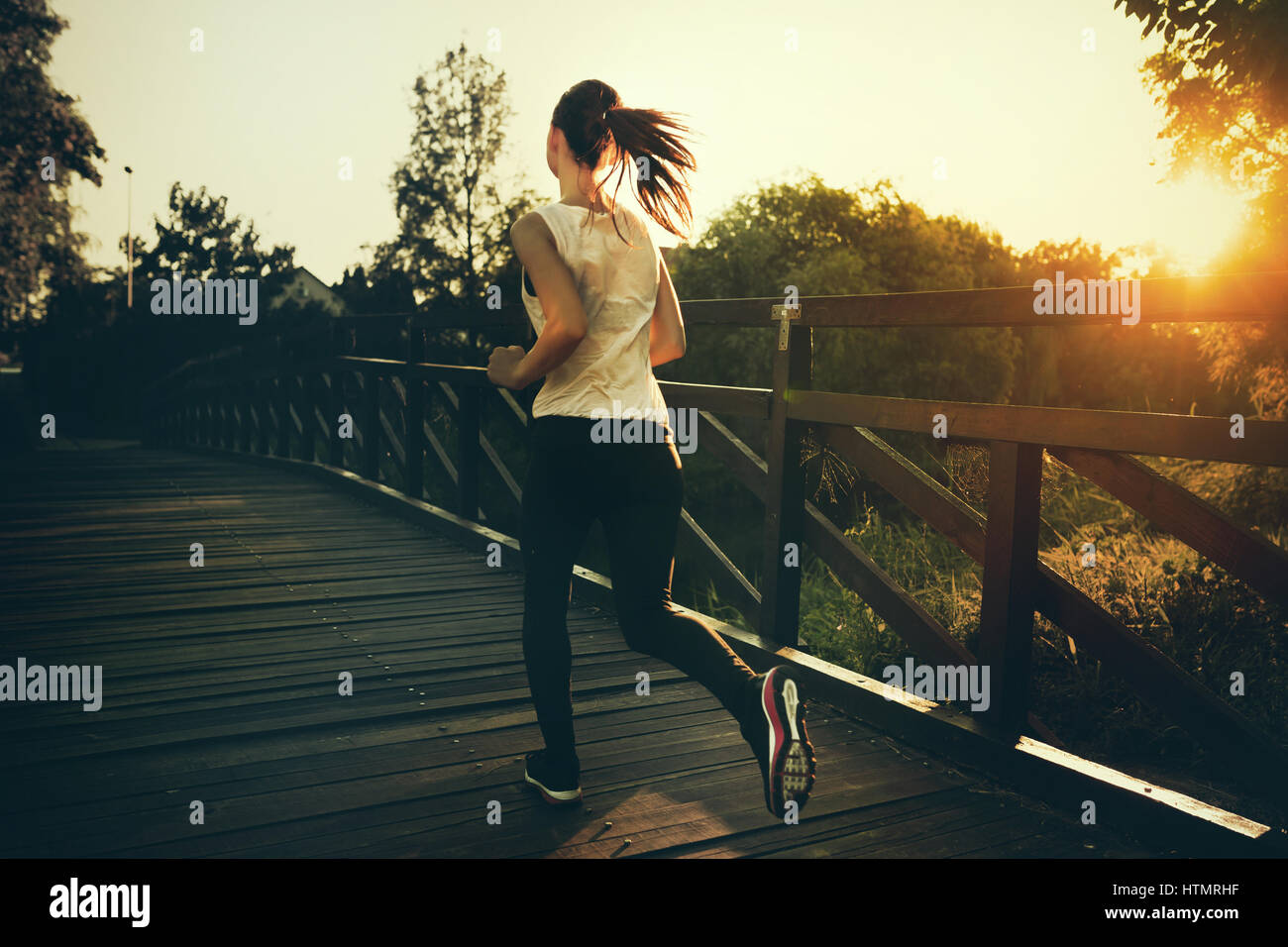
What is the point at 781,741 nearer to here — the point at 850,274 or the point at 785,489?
the point at 785,489

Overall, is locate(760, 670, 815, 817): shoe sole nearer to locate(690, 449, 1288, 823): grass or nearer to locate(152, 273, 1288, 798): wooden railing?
locate(152, 273, 1288, 798): wooden railing

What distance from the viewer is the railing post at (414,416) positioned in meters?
6.48

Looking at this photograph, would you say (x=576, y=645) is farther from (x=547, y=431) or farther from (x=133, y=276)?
(x=133, y=276)

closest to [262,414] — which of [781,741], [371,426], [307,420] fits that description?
[307,420]

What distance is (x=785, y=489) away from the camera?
135 inches

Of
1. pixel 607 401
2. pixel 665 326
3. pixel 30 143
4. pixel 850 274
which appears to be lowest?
pixel 607 401

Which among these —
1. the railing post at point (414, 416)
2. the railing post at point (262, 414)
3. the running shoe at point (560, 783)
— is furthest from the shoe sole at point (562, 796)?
the railing post at point (262, 414)

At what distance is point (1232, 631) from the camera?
5508 millimetres

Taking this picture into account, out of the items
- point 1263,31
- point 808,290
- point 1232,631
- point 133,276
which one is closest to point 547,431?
point 1232,631

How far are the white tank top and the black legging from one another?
0.19ft

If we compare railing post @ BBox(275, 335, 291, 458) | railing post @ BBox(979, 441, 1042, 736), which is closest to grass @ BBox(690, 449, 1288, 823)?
railing post @ BBox(979, 441, 1042, 736)

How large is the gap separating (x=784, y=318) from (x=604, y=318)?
1.19 metres

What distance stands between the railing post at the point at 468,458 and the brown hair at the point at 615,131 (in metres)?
3.57

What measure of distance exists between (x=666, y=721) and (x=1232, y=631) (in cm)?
372
